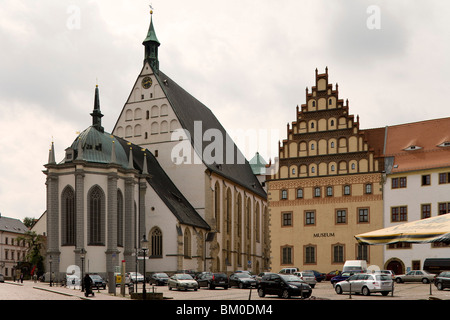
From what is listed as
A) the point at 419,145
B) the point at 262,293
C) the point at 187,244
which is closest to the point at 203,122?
the point at 187,244

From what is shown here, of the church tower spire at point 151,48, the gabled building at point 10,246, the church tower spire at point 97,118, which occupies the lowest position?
the gabled building at point 10,246

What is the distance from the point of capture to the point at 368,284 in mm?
35844

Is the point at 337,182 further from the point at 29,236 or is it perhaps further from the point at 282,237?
the point at 29,236

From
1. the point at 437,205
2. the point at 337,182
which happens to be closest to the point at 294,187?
the point at 337,182

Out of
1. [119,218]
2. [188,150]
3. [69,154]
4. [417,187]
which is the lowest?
[119,218]

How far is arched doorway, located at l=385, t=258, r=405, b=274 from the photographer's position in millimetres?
57338

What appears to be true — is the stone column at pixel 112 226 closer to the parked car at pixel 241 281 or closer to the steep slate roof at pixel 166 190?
the steep slate roof at pixel 166 190

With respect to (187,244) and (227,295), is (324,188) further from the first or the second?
(227,295)

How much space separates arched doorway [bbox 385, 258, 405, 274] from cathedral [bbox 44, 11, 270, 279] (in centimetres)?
2326

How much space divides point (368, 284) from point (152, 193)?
39.6m

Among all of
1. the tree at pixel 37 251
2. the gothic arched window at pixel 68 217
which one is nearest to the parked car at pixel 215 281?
the gothic arched window at pixel 68 217

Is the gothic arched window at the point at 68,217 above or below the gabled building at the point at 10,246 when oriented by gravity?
above

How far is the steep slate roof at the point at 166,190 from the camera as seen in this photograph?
71875 millimetres

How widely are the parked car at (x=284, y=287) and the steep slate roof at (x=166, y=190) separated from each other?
34.8 metres
